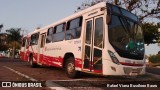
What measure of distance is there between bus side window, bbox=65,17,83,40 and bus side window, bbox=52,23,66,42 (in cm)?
64

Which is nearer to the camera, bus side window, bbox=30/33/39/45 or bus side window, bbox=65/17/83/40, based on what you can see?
bus side window, bbox=65/17/83/40

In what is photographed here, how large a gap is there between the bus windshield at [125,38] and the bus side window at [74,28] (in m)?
1.98

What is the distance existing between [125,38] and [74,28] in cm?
290

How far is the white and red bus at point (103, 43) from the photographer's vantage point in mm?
10750

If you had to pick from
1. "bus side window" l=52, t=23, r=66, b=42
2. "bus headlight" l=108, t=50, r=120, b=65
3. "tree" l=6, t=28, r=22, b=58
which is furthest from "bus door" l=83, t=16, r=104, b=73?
"tree" l=6, t=28, r=22, b=58

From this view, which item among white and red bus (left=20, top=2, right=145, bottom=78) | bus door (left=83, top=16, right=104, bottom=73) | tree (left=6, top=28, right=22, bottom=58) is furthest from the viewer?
tree (left=6, top=28, right=22, bottom=58)

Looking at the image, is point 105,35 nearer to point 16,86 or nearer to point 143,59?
point 143,59

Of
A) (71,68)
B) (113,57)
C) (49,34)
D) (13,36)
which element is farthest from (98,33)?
(13,36)

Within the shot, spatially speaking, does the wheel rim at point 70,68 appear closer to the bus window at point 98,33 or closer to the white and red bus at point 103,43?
the white and red bus at point 103,43

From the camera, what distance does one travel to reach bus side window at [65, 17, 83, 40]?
12696 millimetres

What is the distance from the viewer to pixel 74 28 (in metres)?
13.2

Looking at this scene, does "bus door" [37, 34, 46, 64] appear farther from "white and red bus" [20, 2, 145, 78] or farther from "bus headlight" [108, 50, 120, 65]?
"bus headlight" [108, 50, 120, 65]

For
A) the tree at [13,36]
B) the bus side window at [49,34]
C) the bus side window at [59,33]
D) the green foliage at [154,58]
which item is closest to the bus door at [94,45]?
the bus side window at [59,33]

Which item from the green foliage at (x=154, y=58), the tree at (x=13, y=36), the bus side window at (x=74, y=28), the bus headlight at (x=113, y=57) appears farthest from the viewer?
the tree at (x=13, y=36)
